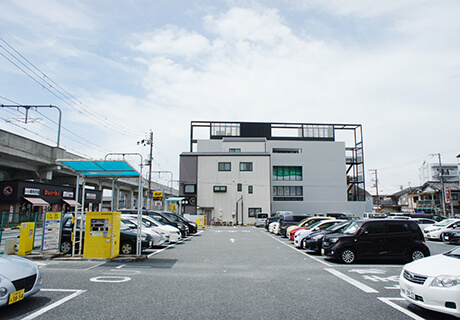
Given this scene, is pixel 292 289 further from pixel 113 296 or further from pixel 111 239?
pixel 111 239

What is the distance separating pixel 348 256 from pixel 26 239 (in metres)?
11.1

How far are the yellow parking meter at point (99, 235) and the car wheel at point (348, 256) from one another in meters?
7.66

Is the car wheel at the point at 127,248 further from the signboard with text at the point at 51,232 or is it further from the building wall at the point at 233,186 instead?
the building wall at the point at 233,186

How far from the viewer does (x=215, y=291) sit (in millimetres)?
7055

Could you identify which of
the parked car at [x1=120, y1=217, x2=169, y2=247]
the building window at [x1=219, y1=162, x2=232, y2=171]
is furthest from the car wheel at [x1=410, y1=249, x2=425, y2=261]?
the building window at [x1=219, y1=162, x2=232, y2=171]

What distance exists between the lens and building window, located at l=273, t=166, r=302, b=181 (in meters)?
53.2

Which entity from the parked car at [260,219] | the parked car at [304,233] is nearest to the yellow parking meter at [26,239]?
the parked car at [304,233]

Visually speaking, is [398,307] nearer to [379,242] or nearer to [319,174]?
[379,242]

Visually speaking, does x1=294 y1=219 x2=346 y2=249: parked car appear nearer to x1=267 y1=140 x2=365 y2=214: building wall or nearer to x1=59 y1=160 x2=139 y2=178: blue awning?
x1=59 y1=160 x2=139 y2=178: blue awning

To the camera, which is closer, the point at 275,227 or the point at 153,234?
the point at 153,234

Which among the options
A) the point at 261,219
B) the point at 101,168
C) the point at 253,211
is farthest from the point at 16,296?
the point at 253,211

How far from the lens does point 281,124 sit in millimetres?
59031

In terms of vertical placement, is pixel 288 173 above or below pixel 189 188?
above

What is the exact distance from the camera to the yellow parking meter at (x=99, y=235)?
1117cm
